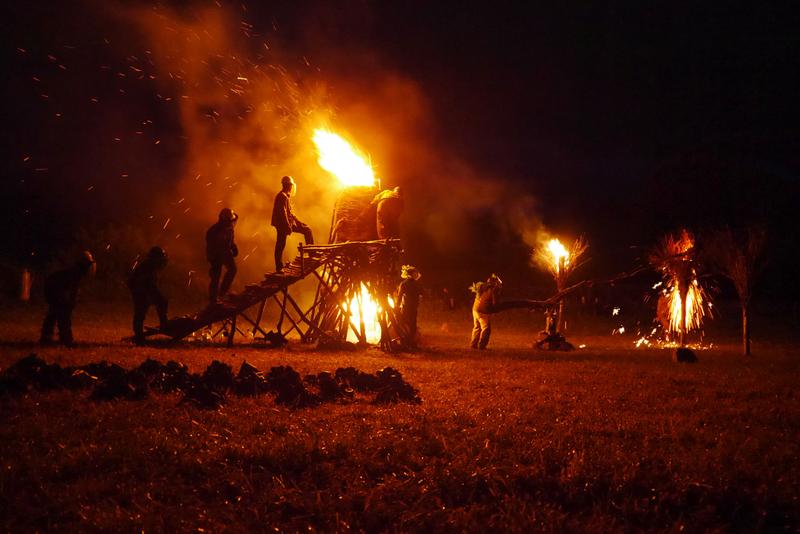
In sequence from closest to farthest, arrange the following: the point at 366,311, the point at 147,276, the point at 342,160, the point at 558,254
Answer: the point at 147,276, the point at 342,160, the point at 366,311, the point at 558,254

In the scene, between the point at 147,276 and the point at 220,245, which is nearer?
the point at 147,276

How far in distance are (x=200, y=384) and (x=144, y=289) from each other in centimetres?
688

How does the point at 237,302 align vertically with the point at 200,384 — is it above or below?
above

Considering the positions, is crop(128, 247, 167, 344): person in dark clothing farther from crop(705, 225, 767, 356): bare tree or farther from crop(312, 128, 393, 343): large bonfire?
crop(705, 225, 767, 356): bare tree

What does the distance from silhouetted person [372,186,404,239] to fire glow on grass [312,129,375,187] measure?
1.16m

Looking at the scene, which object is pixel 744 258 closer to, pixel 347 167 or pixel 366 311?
pixel 366 311

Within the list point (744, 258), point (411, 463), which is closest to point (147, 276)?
point (411, 463)

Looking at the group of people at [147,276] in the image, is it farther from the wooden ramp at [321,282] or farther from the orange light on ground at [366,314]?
the orange light on ground at [366,314]

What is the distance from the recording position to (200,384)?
27.3 feet

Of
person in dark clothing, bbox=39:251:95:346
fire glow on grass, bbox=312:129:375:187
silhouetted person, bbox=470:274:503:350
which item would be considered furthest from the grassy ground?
fire glow on grass, bbox=312:129:375:187

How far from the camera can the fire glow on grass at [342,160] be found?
17.7 metres

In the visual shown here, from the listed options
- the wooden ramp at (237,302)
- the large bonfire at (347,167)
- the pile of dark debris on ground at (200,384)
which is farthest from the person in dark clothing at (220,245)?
the pile of dark debris on ground at (200,384)

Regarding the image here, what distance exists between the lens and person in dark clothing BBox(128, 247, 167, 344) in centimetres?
1416

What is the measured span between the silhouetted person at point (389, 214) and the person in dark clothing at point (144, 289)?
5.98 m
